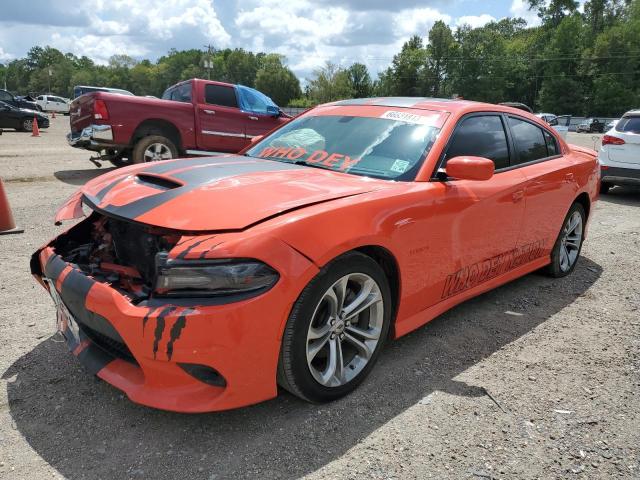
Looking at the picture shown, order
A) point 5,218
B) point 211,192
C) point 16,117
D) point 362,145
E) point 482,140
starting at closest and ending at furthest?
point 211,192 → point 362,145 → point 482,140 → point 5,218 → point 16,117

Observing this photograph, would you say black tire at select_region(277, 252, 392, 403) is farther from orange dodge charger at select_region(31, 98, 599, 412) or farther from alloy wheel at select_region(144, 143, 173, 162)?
alloy wheel at select_region(144, 143, 173, 162)

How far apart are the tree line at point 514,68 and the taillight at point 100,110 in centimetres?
5642

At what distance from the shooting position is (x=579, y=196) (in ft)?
16.1

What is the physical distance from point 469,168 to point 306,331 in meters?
1.39

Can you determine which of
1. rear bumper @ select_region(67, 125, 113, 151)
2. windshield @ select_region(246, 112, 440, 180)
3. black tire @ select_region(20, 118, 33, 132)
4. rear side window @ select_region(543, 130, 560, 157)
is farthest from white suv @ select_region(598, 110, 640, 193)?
black tire @ select_region(20, 118, 33, 132)

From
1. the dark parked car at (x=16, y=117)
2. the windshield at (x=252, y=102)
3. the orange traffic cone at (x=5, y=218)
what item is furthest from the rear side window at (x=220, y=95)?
the dark parked car at (x=16, y=117)

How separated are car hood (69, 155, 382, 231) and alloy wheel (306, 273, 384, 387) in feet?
1.60

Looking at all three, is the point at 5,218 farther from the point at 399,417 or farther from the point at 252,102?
the point at 252,102

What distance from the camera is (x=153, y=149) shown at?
925cm

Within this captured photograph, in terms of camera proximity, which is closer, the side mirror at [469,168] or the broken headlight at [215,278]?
the broken headlight at [215,278]

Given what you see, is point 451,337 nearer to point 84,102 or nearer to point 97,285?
point 97,285

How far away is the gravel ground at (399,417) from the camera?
2.29 m

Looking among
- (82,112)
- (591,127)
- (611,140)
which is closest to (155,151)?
(82,112)

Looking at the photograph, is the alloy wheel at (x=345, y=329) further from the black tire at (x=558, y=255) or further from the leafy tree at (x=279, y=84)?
the leafy tree at (x=279, y=84)
